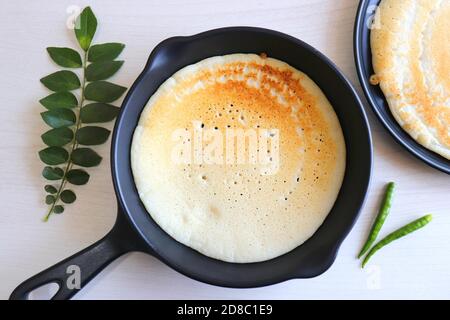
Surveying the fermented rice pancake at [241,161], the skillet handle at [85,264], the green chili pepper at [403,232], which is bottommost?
the green chili pepper at [403,232]

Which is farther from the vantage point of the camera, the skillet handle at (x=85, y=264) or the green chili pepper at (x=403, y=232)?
the green chili pepper at (x=403, y=232)

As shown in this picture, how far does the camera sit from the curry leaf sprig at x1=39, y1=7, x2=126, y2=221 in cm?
107

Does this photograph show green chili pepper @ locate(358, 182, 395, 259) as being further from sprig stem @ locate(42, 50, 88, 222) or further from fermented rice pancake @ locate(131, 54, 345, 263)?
sprig stem @ locate(42, 50, 88, 222)

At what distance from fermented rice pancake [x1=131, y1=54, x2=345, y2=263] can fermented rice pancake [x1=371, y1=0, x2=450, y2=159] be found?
155 mm

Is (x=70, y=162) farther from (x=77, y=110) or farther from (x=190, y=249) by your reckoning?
(x=190, y=249)

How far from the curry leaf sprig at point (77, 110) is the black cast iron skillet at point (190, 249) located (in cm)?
11

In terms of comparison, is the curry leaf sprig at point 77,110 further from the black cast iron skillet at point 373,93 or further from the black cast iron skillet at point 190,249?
the black cast iron skillet at point 373,93

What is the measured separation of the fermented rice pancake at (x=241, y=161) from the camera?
102cm

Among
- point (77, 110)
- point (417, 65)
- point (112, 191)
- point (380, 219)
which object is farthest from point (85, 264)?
point (417, 65)

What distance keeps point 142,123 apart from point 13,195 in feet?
1.13

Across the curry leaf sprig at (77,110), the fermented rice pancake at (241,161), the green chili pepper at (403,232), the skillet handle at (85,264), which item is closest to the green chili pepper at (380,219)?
the green chili pepper at (403,232)

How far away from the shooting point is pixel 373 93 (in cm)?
105

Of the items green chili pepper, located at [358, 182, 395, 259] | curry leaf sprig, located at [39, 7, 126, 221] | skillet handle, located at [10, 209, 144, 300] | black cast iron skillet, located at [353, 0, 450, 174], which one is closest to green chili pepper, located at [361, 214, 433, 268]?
green chili pepper, located at [358, 182, 395, 259]

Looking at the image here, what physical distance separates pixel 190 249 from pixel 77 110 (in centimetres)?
41
